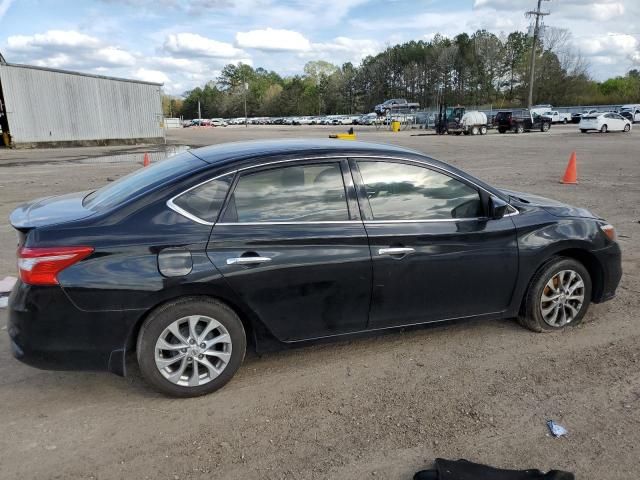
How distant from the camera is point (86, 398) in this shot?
134 inches

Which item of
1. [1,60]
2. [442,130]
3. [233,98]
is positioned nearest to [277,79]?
[233,98]

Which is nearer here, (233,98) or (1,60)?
(1,60)

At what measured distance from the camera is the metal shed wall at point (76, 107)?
87.3 ft

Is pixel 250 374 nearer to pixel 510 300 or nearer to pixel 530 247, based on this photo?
pixel 510 300

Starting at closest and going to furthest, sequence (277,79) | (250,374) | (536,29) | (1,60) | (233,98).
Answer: (250,374)
(1,60)
(536,29)
(233,98)
(277,79)

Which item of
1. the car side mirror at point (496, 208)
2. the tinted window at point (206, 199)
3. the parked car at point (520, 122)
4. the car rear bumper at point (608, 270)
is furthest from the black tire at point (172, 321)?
the parked car at point (520, 122)

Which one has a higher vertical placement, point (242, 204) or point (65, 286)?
point (242, 204)

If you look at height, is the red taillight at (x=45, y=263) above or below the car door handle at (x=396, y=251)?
above

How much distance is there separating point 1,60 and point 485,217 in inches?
1215

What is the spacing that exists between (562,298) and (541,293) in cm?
24

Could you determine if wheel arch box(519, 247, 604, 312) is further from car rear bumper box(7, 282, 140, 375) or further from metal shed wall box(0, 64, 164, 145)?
metal shed wall box(0, 64, 164, 145)

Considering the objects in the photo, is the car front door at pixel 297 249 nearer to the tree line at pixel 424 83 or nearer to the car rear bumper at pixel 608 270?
the car rear bumper at pixel 608 270

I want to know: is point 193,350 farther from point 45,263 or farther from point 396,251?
point 396,251

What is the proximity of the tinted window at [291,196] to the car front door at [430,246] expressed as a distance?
19cm
